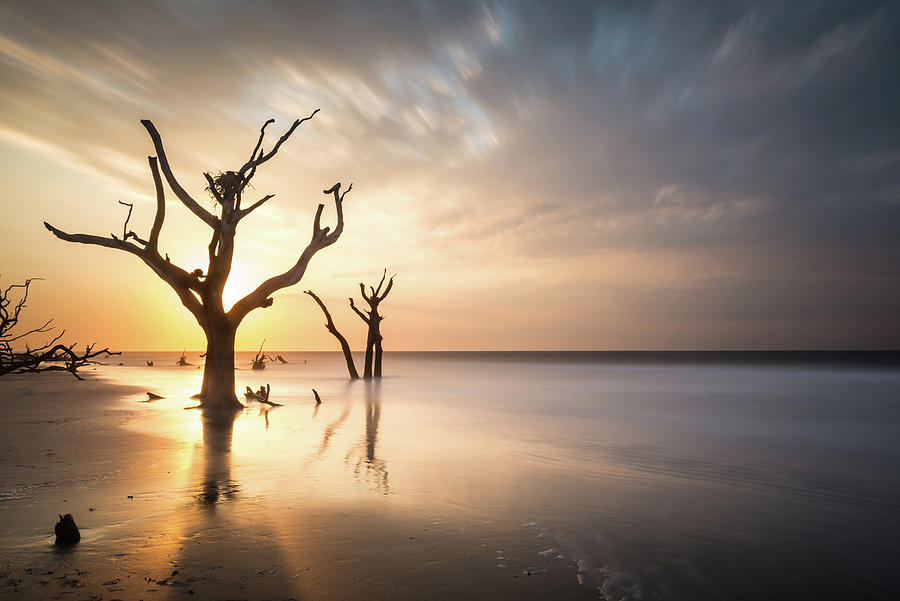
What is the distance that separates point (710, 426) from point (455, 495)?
37.1 feet

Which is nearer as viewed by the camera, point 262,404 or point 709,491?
point 709,491

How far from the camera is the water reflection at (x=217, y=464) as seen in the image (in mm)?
6461

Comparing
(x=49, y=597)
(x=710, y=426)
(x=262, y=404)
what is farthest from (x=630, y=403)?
(x=49, y=597)

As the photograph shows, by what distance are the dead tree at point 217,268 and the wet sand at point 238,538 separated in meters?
6.12

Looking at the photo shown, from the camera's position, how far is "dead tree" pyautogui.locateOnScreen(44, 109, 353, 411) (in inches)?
556

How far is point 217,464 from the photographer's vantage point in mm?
8453

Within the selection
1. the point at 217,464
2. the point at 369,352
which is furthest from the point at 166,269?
the point at 369,352

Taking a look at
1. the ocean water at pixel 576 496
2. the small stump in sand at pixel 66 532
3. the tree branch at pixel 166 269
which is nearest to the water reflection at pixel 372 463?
the ocean water at pixel 576 496

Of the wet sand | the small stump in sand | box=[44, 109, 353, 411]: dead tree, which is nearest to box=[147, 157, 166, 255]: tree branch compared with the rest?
box=[44, 109, 353, 411]: dead tree

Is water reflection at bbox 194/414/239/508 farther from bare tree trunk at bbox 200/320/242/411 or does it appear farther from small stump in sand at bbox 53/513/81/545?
bare tree trunk at bbox 200/320/242/411

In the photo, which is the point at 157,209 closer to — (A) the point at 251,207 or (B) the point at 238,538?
(A) the point at 251,207

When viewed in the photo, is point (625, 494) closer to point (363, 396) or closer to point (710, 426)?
point (710, 426)

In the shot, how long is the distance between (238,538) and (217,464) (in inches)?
158

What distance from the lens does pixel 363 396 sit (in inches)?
930
